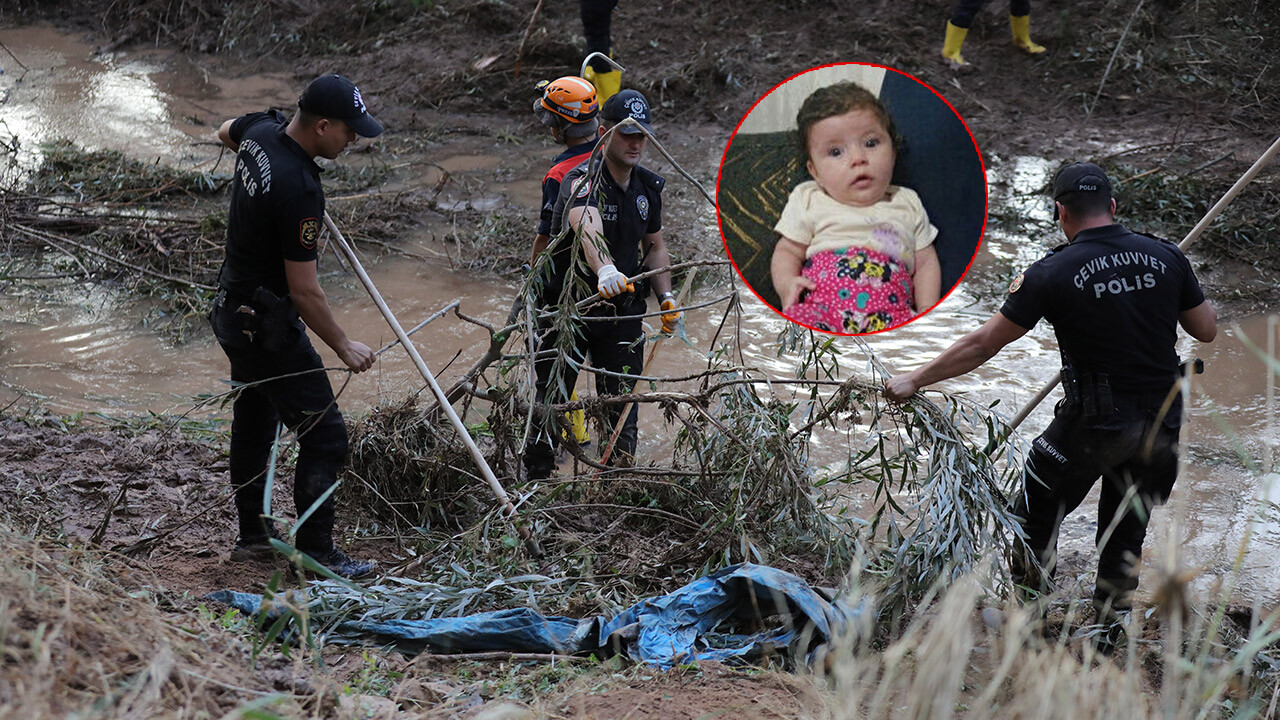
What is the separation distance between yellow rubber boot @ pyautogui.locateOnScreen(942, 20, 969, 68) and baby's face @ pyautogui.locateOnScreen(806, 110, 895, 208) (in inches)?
302

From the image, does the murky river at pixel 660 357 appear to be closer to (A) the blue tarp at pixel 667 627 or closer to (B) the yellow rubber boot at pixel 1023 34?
(A) the blue tarp at pixel 667 627

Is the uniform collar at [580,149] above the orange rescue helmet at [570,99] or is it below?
below

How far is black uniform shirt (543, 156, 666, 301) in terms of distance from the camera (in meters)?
4.32

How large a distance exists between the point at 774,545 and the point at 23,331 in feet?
16.6

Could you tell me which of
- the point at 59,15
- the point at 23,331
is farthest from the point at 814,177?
the point at 59,15

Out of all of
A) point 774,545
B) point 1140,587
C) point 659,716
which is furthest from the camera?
point 1140,587

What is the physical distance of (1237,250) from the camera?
278 inches

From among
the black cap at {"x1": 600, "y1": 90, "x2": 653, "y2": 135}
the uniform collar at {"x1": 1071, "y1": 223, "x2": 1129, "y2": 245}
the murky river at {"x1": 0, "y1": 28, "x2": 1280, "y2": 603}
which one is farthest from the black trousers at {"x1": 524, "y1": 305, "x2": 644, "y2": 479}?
the uniform collar at {"x1": 1071, "y1": 223, "x2": 1129, "y2": 245}

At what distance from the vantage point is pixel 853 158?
116 inches

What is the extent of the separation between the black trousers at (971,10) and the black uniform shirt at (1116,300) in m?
7.05

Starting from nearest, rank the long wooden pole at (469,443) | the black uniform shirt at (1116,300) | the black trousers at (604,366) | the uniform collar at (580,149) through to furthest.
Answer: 1. the black uniform shirt at (1116,300)
2. the long wooden pole at (469,443)
3. the black trousers at (604,366)
4. the uniform collar at (580,149)

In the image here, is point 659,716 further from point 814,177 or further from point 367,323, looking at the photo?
point 367,323

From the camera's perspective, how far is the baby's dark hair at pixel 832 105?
3080 millimetres

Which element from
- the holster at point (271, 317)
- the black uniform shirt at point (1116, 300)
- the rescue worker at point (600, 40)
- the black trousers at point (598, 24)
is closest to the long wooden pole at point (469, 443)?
the holster at point (271, 317)
